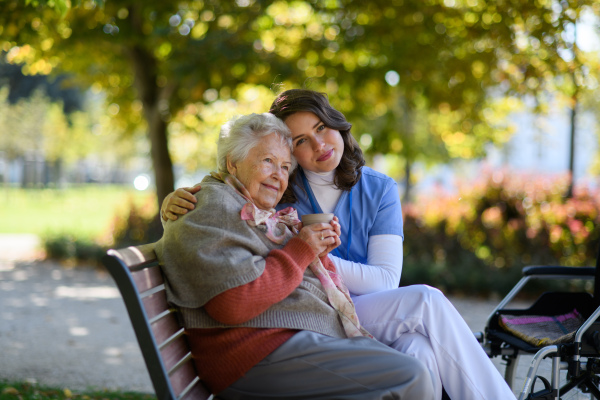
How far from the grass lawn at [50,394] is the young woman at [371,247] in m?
2.00

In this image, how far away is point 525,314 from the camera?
341 cm

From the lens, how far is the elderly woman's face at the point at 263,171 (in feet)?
8.22

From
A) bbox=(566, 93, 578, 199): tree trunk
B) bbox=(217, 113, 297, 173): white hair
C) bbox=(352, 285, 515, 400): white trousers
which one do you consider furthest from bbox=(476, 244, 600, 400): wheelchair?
bbox=(566, 93, 578, 199): tree trunk

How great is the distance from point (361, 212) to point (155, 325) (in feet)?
4.00

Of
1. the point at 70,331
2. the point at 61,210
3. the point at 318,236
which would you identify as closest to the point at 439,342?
the point at 318,236

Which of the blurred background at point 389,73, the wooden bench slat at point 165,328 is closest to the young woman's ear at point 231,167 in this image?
the wooden bench slat at point 165,328

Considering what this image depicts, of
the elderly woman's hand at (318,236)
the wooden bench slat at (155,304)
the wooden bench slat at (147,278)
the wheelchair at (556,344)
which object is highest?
the elderly woman's hand at (318,236)

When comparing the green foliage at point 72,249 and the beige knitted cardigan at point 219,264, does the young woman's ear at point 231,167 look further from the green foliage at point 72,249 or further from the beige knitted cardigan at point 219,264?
the green foliage at point 72,249

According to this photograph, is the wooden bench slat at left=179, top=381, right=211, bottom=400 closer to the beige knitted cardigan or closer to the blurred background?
the beige knitted cardigan

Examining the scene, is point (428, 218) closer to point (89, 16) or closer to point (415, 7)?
→ point (415, 7)

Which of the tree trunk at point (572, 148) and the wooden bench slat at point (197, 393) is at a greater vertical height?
the tree trunk at point (572, 148)

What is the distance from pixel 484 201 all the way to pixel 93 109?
3013 cm

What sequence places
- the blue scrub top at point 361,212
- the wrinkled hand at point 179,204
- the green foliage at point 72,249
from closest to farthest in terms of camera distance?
the wrinkled hand at point 179,204 → the blue scrub top at point 361,212 → the green foliage at point 72,249

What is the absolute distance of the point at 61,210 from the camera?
83.9ft
